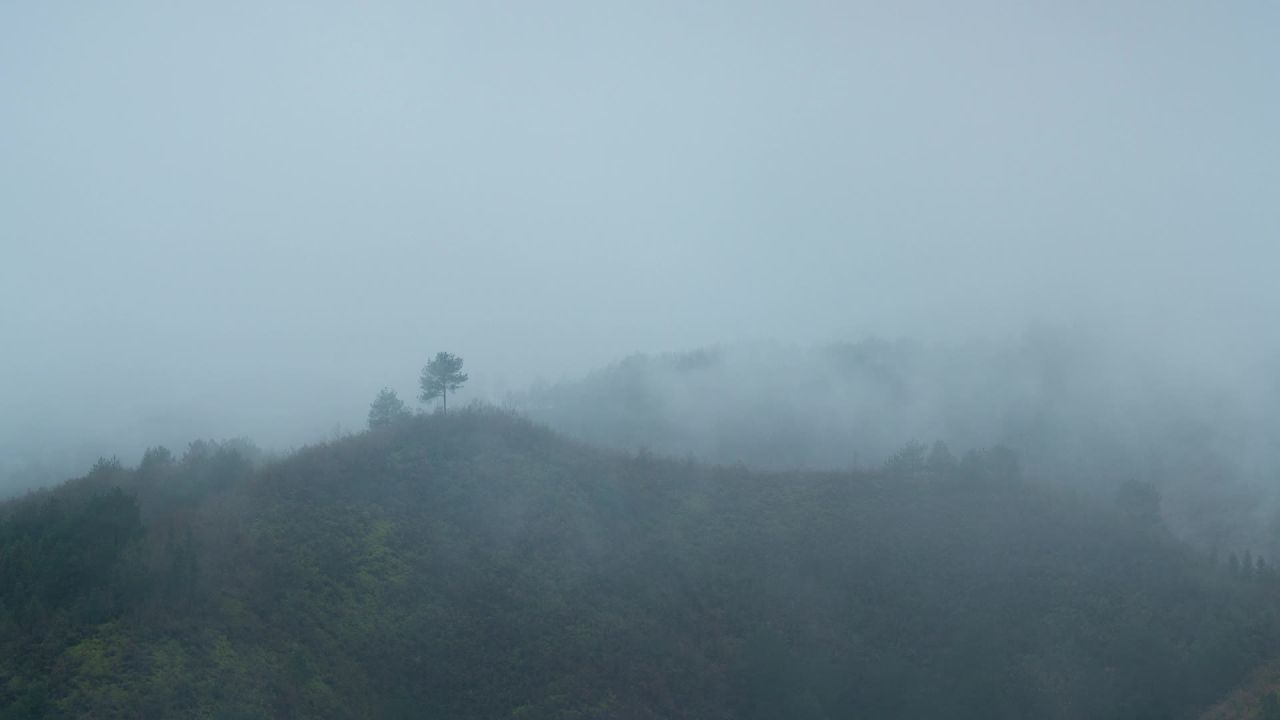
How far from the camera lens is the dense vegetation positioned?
1944 centimetres

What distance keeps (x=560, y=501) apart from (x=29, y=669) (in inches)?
669

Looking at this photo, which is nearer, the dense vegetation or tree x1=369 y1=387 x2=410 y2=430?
the dense vegetation

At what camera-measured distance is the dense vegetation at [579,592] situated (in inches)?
765

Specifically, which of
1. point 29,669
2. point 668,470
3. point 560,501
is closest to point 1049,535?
point 668,470

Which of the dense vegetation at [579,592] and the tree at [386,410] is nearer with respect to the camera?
the dense vegetation at [579,592]

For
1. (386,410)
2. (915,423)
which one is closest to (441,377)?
(386,410)

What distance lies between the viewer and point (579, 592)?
26.0m

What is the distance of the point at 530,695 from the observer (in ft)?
69.8

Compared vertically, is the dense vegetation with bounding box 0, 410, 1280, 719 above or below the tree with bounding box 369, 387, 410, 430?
below

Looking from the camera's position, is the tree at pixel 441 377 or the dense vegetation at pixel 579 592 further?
the tree at pixel 441 377

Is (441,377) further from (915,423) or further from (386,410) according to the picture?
(915,423)

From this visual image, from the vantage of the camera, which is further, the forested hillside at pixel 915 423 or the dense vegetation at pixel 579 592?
the forested hillside at pixel 915 423

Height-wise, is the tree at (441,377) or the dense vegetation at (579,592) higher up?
the tree at (441,377)

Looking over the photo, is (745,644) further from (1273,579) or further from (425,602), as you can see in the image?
(1273,579)
